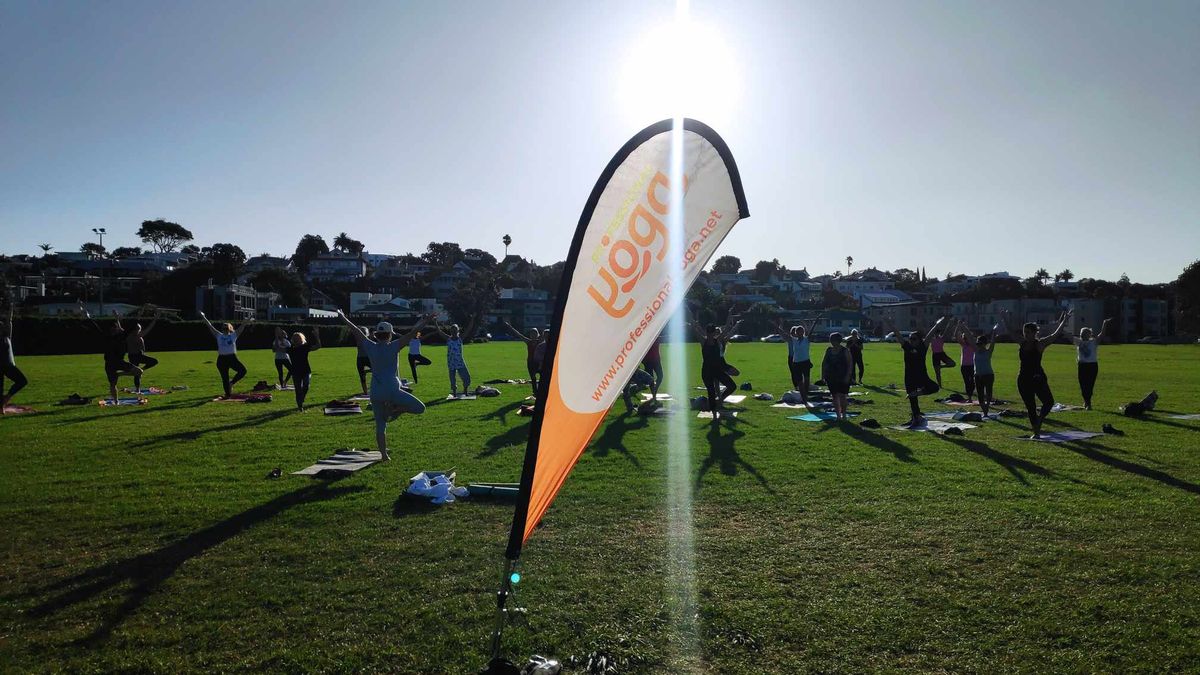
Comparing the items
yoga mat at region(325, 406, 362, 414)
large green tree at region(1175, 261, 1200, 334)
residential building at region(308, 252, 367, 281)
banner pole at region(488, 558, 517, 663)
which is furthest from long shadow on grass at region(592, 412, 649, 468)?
residential building at region(308, 252, 367, 281)

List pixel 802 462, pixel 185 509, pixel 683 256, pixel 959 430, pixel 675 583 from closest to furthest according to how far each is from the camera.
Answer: pixel 683 256 < pixel 675 583 < pixel 185 509 < pixel 802 462 < pixel 959 430

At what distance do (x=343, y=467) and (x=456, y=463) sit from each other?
1.73 metres

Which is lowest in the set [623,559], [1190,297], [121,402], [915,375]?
[623,559]

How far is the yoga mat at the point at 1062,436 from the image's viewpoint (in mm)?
13508

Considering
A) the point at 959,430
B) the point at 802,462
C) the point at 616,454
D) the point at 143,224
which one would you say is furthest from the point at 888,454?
the point at 143,224

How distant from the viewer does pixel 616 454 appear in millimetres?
12383

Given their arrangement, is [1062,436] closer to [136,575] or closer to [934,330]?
[934,330]

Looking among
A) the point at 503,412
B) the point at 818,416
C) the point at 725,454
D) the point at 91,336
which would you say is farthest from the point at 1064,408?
the point at 91,336

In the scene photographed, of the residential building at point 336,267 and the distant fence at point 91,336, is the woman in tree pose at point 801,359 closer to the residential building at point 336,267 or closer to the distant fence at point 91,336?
the distant fence at point 91,336

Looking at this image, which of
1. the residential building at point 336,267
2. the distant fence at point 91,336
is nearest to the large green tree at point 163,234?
the residential building at point 336,267

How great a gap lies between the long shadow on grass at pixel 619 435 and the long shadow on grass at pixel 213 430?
26.5ft

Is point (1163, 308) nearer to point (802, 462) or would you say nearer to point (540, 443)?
point (802, 462)

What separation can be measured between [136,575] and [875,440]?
12.2 m

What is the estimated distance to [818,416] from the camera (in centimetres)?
1725
